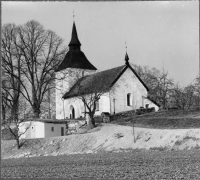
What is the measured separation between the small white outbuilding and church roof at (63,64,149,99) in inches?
239

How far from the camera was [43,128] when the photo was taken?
3438 cm

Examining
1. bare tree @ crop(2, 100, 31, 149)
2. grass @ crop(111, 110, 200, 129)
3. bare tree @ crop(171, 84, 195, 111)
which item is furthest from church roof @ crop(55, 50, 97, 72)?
grass @ crop(111, 110, 200, 129)

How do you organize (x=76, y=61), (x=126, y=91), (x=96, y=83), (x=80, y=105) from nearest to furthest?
(x=126, y=91)
(x=96, y=83)
(x=80, y=105)
(x=76, y=61)

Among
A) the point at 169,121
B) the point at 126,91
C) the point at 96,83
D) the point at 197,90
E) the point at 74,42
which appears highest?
the point at 74,42

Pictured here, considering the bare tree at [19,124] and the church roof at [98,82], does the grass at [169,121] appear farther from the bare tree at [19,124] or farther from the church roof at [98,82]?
the bare tree at [19,124]

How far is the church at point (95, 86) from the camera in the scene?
4100cm

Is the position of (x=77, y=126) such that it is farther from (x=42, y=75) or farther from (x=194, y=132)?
(x=194, y=132)

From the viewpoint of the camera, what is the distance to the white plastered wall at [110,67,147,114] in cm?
4103

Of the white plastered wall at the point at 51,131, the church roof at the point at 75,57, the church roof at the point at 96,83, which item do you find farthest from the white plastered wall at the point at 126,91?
the church roof at the point at 75,57

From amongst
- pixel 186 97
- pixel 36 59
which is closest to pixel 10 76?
pixel 36 59

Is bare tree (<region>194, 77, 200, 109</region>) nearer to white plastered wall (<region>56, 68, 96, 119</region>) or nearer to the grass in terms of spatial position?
the grass

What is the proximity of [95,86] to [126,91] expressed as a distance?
131 inches

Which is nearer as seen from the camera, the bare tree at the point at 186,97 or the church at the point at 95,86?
the bare tree at the point at 186,97

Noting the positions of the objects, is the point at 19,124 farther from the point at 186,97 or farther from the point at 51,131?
the point at 186,97
